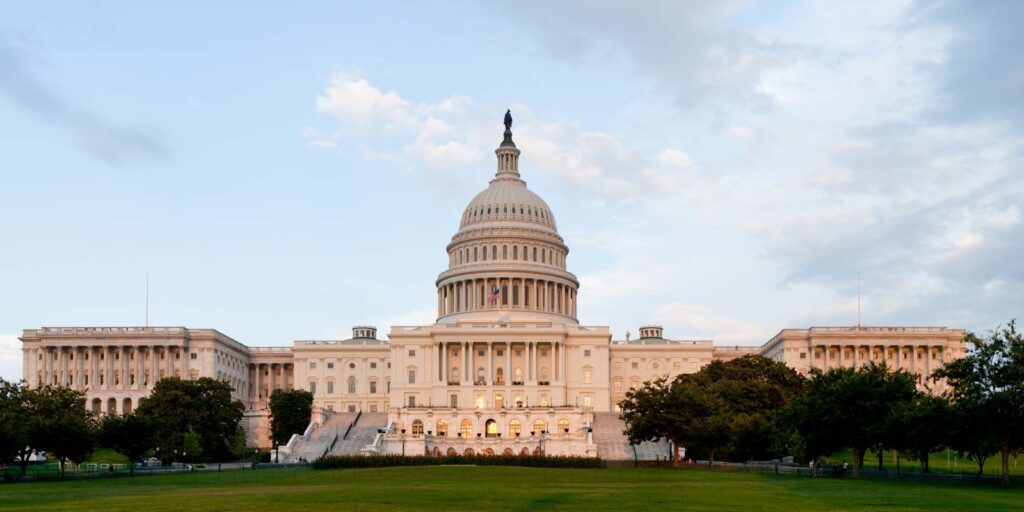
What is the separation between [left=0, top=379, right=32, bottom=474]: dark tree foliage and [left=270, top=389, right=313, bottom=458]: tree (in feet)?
163

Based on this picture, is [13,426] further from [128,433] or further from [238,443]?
[238,443]

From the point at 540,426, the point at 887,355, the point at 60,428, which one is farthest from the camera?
the point at 887,355

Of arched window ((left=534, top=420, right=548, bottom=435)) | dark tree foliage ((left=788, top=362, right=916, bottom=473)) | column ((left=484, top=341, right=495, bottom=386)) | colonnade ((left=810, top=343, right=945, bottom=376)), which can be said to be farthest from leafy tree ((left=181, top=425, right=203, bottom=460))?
colonnade ((left=810, top=343, right=945, bottom=376))

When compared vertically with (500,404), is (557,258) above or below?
above

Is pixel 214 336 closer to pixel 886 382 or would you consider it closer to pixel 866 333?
pixel 866 333

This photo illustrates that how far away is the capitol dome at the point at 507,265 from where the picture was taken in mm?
184500

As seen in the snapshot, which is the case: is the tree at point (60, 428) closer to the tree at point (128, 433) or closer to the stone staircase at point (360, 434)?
the tree at point (128, 433)

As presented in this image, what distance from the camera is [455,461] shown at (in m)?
102

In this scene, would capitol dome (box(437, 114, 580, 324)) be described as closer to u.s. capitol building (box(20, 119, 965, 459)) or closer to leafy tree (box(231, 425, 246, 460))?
u.s. capitol building (box(20, 119, 965, 459))

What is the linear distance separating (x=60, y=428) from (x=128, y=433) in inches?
531

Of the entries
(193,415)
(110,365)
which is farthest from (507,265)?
(193,415)

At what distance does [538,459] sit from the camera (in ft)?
333

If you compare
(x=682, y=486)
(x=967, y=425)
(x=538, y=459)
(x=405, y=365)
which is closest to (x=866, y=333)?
(x=405, y=365)

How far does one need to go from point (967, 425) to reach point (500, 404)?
9650cm
